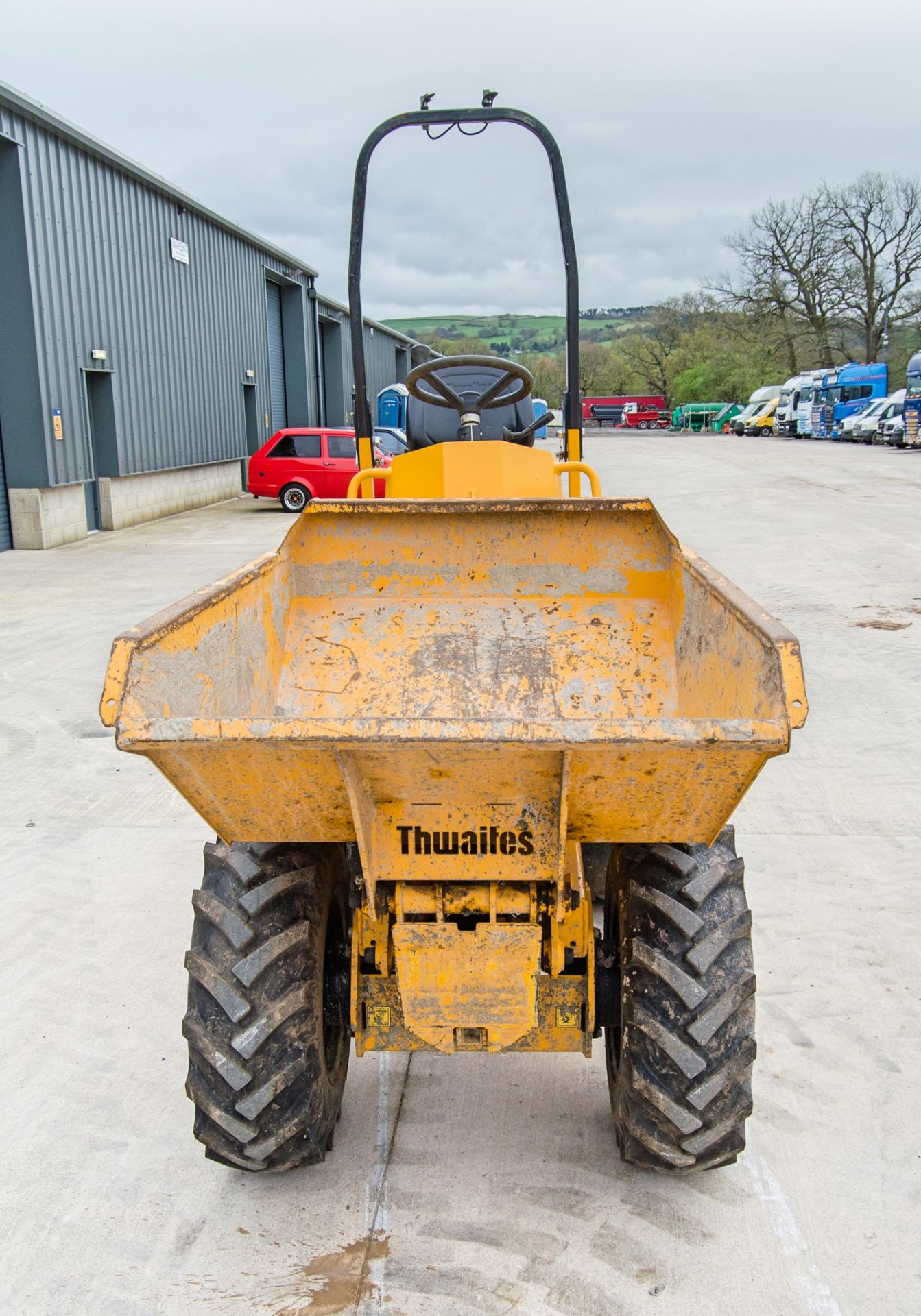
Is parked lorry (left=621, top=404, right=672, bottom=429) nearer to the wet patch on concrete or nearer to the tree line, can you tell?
the tree line

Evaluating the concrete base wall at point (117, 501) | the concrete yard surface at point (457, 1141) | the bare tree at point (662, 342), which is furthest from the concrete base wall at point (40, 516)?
the bare tree at point (662, 342)

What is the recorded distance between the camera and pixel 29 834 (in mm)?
5398

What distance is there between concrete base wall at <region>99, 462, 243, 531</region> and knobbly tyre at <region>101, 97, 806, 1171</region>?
15.1 m

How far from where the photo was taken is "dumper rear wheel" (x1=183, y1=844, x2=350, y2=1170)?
2.70 metres

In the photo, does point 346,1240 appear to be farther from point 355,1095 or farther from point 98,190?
point 98,190

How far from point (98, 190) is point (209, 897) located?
17264mm

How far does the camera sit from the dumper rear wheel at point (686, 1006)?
2.69 m

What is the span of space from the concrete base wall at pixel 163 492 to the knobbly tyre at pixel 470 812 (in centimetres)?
1510

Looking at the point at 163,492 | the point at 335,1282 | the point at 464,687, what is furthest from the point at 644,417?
the point at 335,1282

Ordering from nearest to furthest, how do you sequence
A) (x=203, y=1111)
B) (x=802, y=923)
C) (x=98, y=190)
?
1. (x=203, y=1111)
2. (x=802, y=923)
3. (x=98, y=190)

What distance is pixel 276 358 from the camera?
30.3 m

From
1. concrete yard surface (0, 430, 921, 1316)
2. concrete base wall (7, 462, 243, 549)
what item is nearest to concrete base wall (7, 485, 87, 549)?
concrete base wall (7, 462, 243, 549)

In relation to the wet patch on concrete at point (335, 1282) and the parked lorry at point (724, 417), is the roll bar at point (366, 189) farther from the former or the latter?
the parked lorry at point (724, 417)

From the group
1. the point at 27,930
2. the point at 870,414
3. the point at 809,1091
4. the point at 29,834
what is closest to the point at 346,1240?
the point at 809,1091
